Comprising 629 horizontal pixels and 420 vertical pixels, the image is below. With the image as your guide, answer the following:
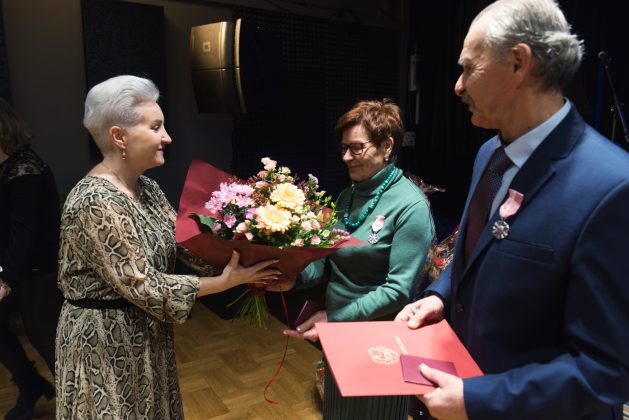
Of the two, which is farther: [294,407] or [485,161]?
[294,407]

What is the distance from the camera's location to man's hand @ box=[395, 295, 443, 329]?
49.7 inches

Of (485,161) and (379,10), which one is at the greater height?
(379,10)

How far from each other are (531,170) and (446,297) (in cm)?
48

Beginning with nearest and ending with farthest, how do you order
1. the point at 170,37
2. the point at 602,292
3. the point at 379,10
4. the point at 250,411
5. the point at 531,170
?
1. the point at 602,292
2. the point at 531,170
3. the point at 250,411
4. the point at 170,37
5. the point at 379,10

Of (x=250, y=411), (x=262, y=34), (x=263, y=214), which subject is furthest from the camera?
(x=262, y=34)

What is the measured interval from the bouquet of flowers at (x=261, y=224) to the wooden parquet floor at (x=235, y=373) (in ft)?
5.08

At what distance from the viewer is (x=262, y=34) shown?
3969 mm

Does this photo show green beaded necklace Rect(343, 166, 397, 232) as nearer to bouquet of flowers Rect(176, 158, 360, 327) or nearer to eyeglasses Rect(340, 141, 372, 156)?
eyeglasses Rect(340, 141, 372, 156)

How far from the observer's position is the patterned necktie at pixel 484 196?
114 centimetres

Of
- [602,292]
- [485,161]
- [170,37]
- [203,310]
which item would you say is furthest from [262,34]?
[602,292]

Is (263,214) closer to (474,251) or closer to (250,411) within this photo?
(474,251)

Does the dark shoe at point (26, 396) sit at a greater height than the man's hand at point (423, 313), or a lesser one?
lesser

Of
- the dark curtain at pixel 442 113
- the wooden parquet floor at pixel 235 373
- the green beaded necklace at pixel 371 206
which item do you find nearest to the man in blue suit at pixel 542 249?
the green beaded necklace at pixel 371 206

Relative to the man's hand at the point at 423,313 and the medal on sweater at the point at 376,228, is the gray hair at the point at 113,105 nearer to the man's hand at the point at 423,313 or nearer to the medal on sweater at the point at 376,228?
the medal on sweater at the point at 376,228
